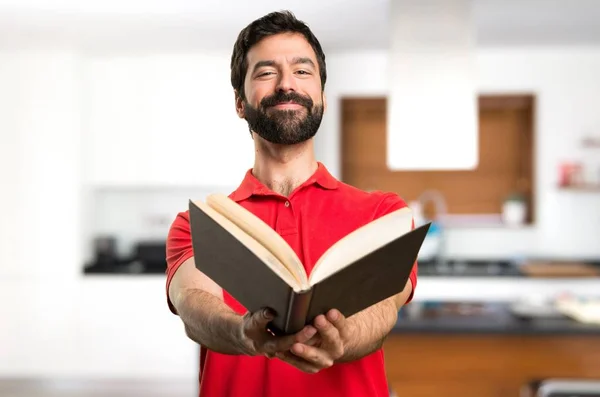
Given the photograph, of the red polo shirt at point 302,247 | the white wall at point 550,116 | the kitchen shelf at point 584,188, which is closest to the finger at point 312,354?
the red polo shirt at point 302,247

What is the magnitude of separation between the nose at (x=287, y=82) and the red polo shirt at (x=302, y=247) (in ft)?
0.64

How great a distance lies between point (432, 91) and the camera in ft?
10.6

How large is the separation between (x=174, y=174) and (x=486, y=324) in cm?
340

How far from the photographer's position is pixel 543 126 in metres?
6.12

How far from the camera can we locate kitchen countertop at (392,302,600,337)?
324cm

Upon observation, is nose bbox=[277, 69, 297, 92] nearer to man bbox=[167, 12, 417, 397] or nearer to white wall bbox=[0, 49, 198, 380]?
man bbox=[167, 12, 417, 397]

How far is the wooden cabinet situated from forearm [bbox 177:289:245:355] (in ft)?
6.85

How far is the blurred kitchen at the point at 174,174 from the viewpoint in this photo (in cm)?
566

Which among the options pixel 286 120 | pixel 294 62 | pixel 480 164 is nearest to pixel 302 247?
pixel 286 120

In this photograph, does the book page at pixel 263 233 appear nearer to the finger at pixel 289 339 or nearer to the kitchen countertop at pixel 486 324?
the finger at pixel 289 339

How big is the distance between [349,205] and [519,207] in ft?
16.0

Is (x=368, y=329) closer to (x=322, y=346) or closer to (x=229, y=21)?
(x=322, y=346)

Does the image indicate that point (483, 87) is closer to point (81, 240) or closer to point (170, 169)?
point (170, 169)

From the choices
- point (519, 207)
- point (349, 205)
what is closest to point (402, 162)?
point (349, 205)
